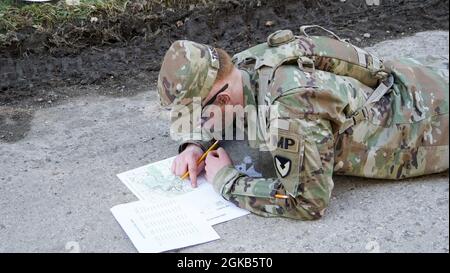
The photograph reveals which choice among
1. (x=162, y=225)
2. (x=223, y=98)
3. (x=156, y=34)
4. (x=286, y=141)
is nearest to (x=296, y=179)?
(x=286, y=141)

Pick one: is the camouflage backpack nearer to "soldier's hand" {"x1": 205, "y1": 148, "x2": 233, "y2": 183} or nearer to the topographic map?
"soldier's hand" {"x1": 205, "y1": 148, "x2": 233, "y2": 183}

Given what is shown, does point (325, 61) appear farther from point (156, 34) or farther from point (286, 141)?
point (156, 34)

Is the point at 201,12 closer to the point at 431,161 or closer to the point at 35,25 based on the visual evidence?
the point at 35,25

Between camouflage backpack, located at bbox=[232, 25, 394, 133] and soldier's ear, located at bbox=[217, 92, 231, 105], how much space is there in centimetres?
14

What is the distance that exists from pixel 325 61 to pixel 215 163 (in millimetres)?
610

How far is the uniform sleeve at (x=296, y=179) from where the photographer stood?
7.41ft

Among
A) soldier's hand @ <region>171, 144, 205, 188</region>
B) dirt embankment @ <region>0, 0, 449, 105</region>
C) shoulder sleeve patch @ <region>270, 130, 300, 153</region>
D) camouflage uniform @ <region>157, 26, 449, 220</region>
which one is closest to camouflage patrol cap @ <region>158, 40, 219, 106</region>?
camouflage uniform @ <region>157, 26, 449, 220</region>

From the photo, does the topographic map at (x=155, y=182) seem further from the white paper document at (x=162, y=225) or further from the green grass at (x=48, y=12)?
the green grass at (x=48, y=12)

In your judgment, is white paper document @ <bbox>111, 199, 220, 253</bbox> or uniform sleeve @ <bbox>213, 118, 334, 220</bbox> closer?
uniform sleeve @ <bbox>213, 118, 334, 220</bbox>

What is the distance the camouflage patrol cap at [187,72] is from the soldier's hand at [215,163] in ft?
1.15

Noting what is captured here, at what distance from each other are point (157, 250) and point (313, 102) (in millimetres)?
773

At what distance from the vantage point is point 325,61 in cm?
243

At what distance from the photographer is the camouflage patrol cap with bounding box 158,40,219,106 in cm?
234
